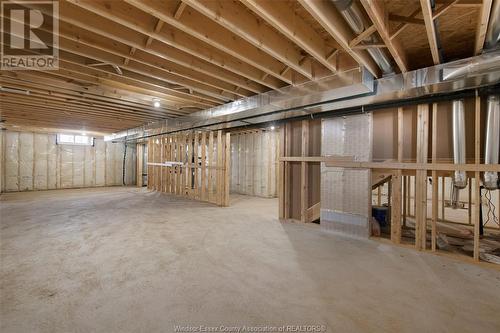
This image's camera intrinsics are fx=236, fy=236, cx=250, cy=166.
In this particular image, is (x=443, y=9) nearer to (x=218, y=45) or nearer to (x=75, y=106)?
(x=218, y=45)

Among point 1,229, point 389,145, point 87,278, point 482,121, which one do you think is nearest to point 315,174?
point 389,145

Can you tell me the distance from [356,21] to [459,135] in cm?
Answer: 201

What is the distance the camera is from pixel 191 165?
688 cm

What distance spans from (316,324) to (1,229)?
479 cm

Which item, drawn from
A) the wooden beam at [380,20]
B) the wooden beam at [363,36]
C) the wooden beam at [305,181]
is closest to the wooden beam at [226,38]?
the wooden beam at [363,36]

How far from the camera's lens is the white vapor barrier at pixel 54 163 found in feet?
25.9

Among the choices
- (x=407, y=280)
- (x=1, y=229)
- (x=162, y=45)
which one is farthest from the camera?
(x=1, y=229)

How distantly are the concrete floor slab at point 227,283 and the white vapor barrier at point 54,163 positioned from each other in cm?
611

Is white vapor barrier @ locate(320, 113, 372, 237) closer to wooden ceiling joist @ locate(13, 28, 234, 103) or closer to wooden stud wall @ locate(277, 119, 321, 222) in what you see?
wooden stud wall @ locate(277, 119, 321, 222)

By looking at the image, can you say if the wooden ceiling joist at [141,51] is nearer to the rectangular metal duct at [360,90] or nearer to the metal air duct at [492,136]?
the rectangular metal duct at [360,90]

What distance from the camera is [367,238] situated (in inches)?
136

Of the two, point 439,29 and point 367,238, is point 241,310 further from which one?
point 439,29

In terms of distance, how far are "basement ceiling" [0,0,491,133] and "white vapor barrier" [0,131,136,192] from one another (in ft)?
17.4

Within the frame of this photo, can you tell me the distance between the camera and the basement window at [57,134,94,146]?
8.83m
